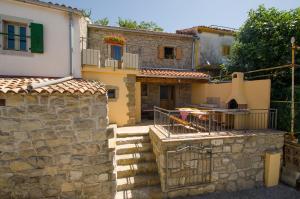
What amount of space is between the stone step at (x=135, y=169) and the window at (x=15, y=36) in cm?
573

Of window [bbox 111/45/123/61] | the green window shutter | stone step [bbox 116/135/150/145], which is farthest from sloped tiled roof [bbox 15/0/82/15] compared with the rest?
stone step [bbox 116/135/150/145]

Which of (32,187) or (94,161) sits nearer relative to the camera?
(32,187)

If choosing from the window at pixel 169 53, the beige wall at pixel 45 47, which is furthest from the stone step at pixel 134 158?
the window at pixel 169 53

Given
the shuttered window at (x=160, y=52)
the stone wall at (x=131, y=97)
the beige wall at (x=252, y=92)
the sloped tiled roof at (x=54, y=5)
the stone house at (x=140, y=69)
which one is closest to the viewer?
the sloped tiled roof at (x=54, y=5)

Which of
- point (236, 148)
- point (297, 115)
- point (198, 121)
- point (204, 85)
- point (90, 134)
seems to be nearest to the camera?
point (90, 134)

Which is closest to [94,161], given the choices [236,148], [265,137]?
[236,148]

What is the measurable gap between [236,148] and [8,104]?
732 centimetres

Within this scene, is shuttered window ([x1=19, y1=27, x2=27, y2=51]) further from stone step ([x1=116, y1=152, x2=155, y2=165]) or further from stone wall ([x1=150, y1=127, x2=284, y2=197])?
stone wall ([x1=150, y1=127, x2=284, y2=197])

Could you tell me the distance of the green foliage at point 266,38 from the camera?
8703mm

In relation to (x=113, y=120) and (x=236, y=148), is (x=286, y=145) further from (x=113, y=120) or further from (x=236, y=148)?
(x=113, y=120)

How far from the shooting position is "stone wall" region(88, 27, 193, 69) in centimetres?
1199

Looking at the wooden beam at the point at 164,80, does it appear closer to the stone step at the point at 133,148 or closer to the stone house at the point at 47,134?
the stone step at the point at 133,148

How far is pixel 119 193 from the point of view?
5984 mm

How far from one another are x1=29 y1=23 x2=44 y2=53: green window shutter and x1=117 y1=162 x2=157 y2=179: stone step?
5.33 meters
